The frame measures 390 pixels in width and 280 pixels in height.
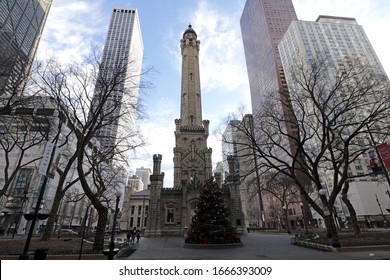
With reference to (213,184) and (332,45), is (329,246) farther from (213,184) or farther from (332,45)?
(332,45)

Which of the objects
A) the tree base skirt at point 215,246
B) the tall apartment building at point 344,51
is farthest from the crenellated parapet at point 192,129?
the tree base skirt at point 215,246

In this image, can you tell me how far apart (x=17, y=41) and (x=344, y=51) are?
74.1m

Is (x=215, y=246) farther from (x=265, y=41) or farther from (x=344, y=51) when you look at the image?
(x=265, y=41)

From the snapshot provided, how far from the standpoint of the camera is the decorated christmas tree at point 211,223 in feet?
51.3

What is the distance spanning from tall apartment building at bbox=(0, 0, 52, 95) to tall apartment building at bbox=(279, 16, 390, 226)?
39.6 meters

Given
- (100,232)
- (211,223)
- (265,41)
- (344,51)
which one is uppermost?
(265,41)

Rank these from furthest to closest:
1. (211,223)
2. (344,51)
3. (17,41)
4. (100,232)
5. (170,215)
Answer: (344,51)
(170,215)
(211,223)
(100,232)
(17,41)

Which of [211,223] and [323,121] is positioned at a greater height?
[323,121]

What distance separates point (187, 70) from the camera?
5294 centimetres

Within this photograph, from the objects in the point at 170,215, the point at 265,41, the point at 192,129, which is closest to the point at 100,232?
the point at 170,215

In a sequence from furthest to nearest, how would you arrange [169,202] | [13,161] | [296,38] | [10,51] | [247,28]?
[247,28], [296,38], [13,161], [169,202], [10,51]

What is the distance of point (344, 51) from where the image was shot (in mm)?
58531
